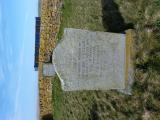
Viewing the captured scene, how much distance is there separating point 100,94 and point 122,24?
197 centimetres

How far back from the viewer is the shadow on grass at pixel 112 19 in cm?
992

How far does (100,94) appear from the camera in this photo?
1056cm

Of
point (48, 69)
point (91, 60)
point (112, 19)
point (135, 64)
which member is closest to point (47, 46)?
point (48, 69)

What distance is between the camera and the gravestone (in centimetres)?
884

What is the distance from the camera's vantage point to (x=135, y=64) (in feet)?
29.3

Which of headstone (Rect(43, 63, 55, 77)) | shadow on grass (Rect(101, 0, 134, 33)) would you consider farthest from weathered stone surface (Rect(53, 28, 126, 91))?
headstone (Rect(43, 63, 55, 77))

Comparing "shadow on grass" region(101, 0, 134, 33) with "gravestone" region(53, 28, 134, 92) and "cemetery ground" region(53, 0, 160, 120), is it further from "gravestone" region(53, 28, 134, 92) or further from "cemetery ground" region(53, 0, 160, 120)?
"gravestone" region(53, 28, 134, 92)

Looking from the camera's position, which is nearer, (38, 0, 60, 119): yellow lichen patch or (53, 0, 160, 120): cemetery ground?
(53, 0, 160, 120): cemetery ground

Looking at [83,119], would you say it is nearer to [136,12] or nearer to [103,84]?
[103,84]

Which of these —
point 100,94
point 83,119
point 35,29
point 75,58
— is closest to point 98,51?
point 75,58

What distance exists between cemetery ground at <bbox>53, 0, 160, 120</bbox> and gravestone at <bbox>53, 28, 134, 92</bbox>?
41 centimetres

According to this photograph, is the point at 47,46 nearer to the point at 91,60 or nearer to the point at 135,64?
the point at 91,60

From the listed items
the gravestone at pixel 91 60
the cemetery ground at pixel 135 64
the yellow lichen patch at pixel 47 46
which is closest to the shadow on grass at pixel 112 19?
the cemetery ground at pixel 135 64

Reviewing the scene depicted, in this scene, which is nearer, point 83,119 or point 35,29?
point 83,119
